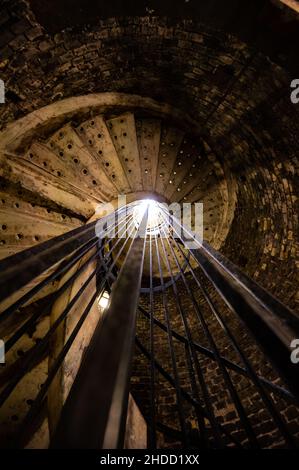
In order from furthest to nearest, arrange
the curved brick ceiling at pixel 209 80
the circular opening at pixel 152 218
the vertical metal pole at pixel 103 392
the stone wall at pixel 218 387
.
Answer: the circular opening at pixel 152 218, the stone wall at pixel 218 387, the curved brick ceiling at pixel 209 80, the vertical metal pole at pixel 103 392

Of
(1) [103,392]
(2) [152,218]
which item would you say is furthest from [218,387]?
(2) [152,218]

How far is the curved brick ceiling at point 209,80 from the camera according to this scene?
259 cm

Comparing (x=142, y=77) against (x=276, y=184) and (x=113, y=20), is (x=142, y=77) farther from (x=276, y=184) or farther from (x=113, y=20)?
(x=276, y=184)

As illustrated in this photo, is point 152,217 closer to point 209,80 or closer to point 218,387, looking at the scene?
point 209,80

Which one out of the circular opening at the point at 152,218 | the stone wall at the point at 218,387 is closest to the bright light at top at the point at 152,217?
the circular opening at the point at 152,218

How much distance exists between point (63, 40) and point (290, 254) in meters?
3.98

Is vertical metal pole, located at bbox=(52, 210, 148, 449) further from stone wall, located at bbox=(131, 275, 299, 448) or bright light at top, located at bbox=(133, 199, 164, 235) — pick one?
bright light at top, located at bbox=(133, 199, 164, 235)

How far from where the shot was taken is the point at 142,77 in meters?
3.51

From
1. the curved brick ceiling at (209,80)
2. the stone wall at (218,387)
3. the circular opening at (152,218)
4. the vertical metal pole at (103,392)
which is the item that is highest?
the curved brick ceiling at (209,80)

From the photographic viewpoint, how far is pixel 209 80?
3.21 meters

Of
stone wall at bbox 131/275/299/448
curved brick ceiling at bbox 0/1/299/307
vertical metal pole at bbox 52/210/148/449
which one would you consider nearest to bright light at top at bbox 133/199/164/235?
stone wall at bbox 131/275/299/448

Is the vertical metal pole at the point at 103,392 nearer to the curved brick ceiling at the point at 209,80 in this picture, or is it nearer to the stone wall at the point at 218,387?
the stone wall at the point at 218,387

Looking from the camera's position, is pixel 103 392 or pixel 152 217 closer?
pixel 103 392

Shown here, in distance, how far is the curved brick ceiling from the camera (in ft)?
8.50
